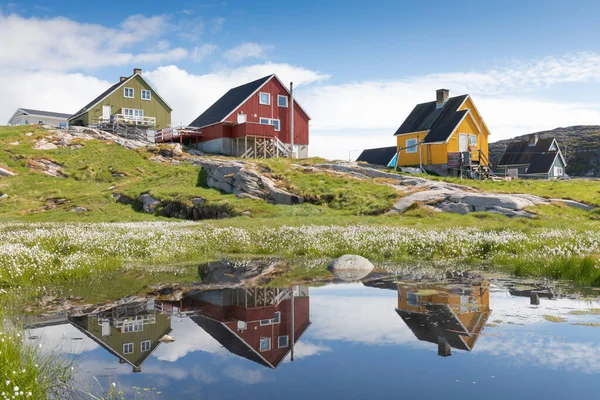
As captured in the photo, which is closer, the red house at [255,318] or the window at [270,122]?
the red house at [255,318]

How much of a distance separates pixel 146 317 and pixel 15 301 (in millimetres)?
3722

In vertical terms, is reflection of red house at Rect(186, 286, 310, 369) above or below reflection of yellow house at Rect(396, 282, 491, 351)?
below

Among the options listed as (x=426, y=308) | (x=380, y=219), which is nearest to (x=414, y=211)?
(x=380, y=219)

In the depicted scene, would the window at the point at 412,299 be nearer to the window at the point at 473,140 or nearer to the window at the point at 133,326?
the window at the point at 133,326

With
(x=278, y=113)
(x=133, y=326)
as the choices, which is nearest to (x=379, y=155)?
(x=278, y=113)

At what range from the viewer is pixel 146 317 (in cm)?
1090

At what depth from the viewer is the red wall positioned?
63.1 m

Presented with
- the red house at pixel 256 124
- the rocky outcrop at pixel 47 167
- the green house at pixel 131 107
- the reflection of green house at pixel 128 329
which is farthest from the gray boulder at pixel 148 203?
the green house at pixel 131 107

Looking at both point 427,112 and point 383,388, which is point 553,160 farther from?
point 383,388

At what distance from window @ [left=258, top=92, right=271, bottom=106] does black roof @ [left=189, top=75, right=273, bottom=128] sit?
1.10 m

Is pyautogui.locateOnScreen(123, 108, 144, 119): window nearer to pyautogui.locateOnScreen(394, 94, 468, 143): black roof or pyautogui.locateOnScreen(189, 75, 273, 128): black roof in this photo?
pyautogui.locateOnScreen(189, 75, 273, 128): black roof

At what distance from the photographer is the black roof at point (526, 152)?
80819mm

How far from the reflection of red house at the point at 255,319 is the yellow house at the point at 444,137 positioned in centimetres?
4112

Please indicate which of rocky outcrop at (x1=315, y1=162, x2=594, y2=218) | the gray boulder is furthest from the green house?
rocky outcrop at (x1=315, y1=162, x2=594, y2=218)
